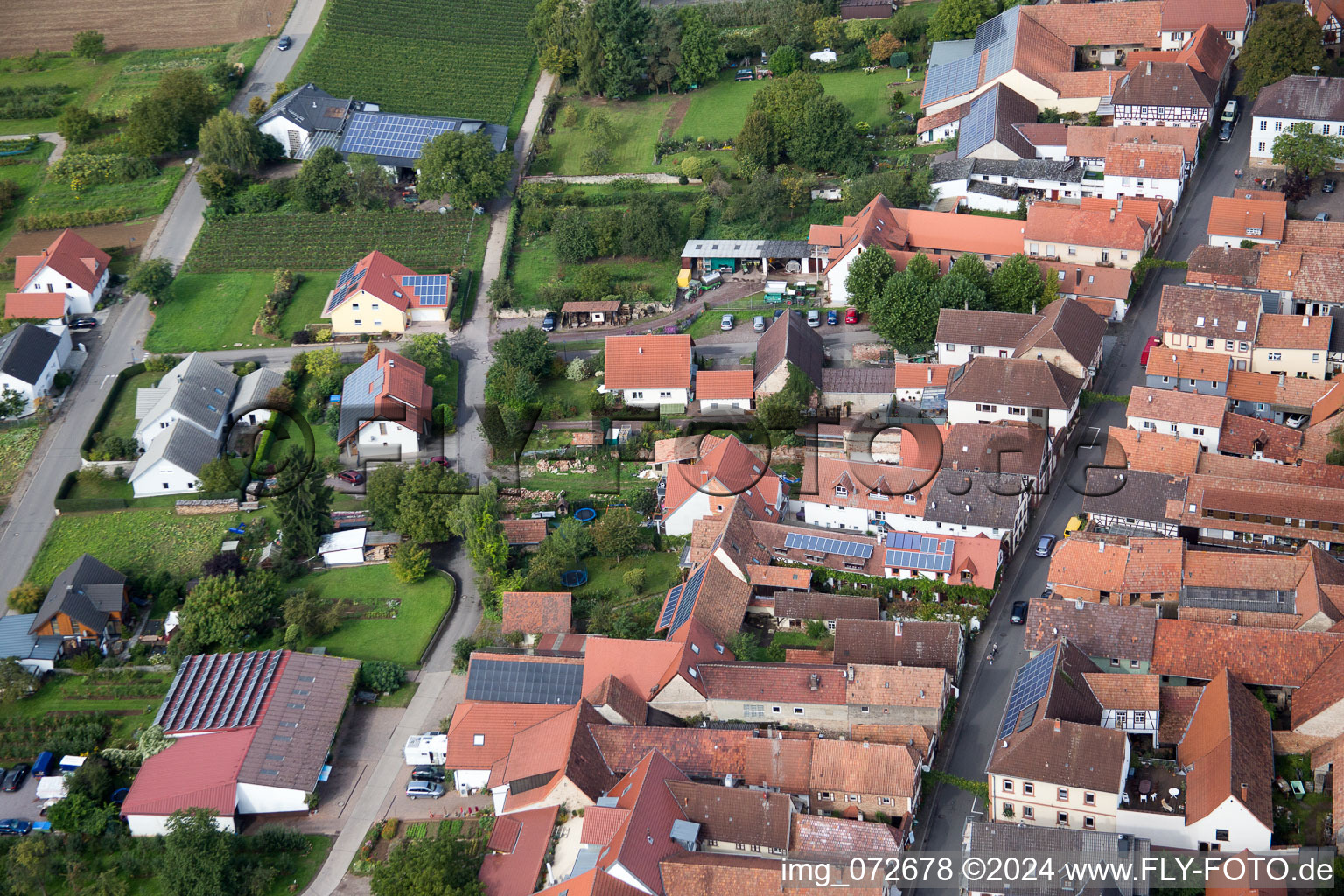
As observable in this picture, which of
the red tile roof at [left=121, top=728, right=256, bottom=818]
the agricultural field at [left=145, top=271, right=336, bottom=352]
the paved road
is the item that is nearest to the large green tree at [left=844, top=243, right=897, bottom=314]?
the paved road

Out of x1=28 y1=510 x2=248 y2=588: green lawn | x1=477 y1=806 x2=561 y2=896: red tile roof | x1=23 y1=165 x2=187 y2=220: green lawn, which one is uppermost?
x1=23 y1=165 x2=187 y2=220: green lawn

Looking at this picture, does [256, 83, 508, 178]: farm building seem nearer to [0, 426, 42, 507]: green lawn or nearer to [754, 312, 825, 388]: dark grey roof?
[0, 426, 42, 507]: green lawn

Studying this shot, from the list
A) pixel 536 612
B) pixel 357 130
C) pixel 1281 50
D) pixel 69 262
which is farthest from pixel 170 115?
pixel 1281 50

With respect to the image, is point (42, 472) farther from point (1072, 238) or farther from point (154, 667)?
point (1072, 238)

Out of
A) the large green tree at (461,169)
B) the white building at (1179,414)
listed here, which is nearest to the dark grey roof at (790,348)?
the white building at (1179,414)

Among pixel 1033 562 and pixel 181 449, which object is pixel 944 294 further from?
pixel 181 449

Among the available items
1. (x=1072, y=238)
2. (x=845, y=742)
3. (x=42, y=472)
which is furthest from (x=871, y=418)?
(x=42, y=472)
